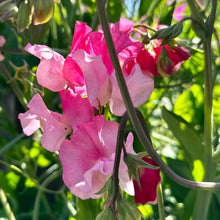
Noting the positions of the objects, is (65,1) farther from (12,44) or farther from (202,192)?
(202,192)

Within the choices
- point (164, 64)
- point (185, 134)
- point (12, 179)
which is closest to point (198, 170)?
point (185, 134)

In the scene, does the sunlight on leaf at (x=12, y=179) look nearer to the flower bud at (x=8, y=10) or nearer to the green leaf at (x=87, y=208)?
the green leaf at (x=87, y=208)

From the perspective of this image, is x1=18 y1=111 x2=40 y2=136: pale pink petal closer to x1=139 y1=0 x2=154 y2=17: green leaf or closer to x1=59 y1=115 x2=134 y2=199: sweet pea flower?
x1=59 y1=115 x2=134 y2=199: sweet pea flower

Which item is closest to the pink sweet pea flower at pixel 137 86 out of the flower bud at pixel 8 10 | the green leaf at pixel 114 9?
the flower bud at pixel 8 10

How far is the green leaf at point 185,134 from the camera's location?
0.48 meters

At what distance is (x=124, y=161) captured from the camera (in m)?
0.29

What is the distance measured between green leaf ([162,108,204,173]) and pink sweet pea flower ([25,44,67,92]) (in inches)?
7.3

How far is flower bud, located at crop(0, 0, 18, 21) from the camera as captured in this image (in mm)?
350

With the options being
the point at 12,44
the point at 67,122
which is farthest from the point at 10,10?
the point at 12,44

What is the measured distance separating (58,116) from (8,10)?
0.34 ft

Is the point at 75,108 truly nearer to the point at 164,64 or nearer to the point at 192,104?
the point at 164,64

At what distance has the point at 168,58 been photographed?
420 millimetres

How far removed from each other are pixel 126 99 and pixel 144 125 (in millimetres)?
52

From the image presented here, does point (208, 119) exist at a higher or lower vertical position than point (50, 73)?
lower
